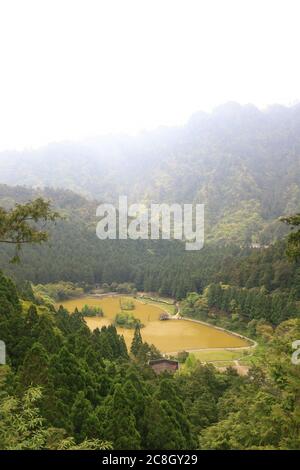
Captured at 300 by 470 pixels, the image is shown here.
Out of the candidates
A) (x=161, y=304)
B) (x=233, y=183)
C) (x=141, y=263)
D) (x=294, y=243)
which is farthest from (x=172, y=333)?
(x=233, y=183)

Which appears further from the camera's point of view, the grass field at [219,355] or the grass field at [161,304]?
the grass field at [161,304]

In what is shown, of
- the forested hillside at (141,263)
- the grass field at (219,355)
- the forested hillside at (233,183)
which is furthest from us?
the forested hillside at (233,183)

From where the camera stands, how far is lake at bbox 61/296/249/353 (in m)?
41.8

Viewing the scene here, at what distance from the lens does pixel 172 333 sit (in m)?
46.1

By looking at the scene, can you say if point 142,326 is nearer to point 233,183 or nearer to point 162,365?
point 162,365

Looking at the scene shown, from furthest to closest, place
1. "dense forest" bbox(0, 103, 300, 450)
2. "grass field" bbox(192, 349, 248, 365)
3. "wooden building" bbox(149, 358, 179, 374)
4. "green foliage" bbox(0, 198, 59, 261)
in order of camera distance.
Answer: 1. "grass field" bbox(192, 349, 248, 365)
2. "wooden building" bbox(149, 358, 179, 374)
3. "green foliage" bbox(0, 198, 59, 261)
4. "dense forest" bbox(0, 103, 300, 450)

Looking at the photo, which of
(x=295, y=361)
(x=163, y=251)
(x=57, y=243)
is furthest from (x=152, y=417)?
(x=163, y=251)

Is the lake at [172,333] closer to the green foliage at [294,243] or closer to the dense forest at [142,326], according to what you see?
the dense forest at [142,326]

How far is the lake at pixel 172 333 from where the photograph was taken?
4180 cm

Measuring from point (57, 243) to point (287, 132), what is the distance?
Result: 143 metres

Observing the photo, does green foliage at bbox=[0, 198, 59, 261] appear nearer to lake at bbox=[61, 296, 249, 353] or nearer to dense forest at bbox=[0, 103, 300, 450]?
dense forest at bbox=[0, 103, 300, 450]

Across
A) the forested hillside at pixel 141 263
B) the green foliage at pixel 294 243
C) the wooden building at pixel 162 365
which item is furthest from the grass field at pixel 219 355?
the green foliage at pixel 294 243

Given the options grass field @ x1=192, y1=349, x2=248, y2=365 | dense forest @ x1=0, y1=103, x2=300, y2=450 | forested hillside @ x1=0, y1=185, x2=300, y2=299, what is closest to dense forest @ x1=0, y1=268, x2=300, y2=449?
dense forest @ x1=0, y1=103, x2=300, y2=450

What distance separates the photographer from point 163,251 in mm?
91125
